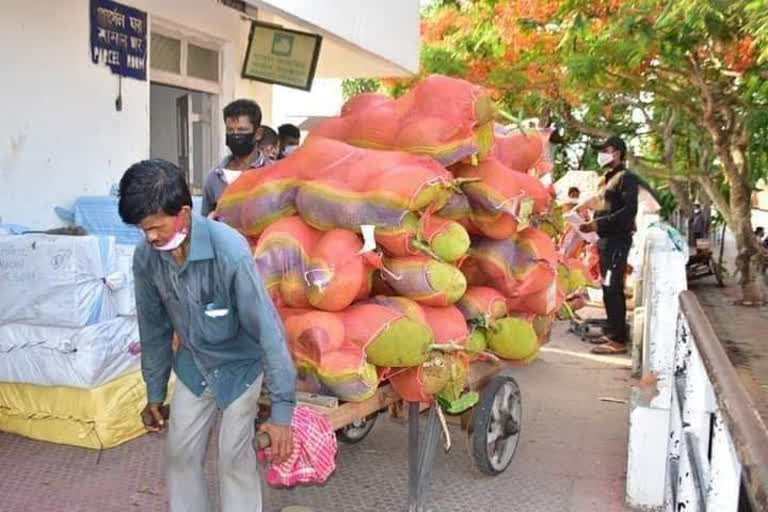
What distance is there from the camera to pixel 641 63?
10555mm

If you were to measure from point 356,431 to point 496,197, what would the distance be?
70.5 inches

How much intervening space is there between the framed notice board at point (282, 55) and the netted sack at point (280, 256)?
456 centimetres

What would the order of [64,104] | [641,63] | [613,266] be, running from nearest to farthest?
1. [64,104]
2. [613,266]
3. [641,63]

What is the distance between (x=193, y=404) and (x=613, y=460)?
2807 millimetres

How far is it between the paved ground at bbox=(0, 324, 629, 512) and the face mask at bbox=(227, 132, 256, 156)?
170 centimetres

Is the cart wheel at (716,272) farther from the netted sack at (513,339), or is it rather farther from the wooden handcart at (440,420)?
the netted sack at (513,339)

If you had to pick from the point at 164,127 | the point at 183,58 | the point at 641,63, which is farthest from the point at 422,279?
the point at 641,63

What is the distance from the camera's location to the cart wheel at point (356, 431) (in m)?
4.72

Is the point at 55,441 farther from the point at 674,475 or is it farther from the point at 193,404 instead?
the point at 674,475

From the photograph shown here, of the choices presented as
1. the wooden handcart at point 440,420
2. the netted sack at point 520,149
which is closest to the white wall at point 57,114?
the wooden handcart at point 440,420

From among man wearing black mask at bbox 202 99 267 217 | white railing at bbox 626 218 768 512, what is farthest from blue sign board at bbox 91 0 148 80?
white railing at bbox 626 218 768 512

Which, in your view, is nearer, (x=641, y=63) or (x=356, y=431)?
(x=356, y=431)

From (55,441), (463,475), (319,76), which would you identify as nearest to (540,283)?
(463,475)

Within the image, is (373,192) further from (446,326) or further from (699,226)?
(699,226)
